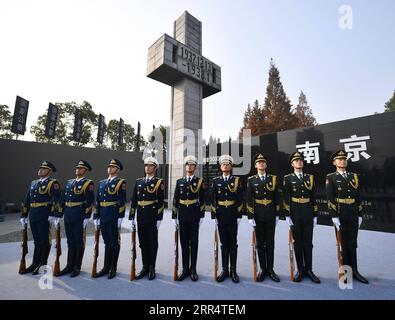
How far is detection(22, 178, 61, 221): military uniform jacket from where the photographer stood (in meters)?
3.68

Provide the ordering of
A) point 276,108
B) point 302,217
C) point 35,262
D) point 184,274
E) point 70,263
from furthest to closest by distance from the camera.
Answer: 1. point 276,108
2. point 35,262
3. point 70,263
4. point 184,274
5. point 302,217

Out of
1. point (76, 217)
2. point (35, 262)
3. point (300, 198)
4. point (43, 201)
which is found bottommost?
point (35, 262)

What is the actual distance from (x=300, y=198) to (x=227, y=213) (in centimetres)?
108

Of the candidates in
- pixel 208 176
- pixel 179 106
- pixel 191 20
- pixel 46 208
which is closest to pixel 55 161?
pixel 179 106

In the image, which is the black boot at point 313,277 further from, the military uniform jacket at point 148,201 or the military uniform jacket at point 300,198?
the military uniform jacket at point 148,201

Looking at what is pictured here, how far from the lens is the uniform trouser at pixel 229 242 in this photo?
3322 mm

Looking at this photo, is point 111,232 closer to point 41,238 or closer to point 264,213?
point 41,238

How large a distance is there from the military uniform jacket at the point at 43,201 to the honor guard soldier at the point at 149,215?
1.32 m

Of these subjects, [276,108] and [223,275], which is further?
[276,108]

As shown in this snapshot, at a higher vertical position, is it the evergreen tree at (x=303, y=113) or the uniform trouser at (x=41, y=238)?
the evergreen tree at (x=303, y=113)

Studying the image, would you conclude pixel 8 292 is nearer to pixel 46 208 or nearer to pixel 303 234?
pixel 46 208

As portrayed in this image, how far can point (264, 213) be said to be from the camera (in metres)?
3.32

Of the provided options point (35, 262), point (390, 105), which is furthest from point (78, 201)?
point (390, 105)

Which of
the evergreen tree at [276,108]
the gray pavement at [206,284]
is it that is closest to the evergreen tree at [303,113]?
the evergreen tree at [276,108]
